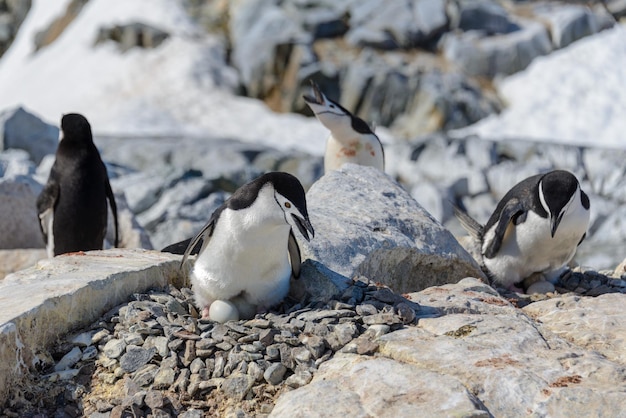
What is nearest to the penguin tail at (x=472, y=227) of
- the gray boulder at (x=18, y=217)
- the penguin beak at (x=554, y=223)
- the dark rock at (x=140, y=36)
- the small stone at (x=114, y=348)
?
the penguin beak at (x=554, y=223)

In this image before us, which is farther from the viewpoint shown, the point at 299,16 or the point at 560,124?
the point at 299,16

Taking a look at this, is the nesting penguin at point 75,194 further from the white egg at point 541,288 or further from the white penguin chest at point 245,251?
the white egg at point 541,288

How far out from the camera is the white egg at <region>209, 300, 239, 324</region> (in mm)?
4574

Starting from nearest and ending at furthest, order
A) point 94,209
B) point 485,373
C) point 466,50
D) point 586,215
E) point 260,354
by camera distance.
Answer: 1. point 485,373
2. point 260,354
3. point 586,215
4. point 94,209
5. point 466,50

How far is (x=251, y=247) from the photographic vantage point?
4566 mm

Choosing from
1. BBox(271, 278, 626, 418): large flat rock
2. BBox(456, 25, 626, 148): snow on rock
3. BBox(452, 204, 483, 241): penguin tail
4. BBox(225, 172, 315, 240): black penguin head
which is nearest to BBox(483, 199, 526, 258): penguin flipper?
BBox(452, 204, 483, 241): penguin tail

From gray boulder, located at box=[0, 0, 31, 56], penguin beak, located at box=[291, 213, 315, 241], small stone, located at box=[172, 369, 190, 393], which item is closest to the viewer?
small stone, located at box=[172, 369, 190, 393]

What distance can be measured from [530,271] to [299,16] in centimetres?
2057

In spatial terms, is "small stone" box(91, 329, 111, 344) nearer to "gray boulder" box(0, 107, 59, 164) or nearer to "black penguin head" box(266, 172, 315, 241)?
"black penguin head" box(266, 172, 315, 241)

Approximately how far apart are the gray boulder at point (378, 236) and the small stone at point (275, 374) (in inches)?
43.9

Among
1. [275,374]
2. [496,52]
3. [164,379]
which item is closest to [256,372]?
[275,374]

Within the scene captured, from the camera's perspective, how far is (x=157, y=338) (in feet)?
14.0

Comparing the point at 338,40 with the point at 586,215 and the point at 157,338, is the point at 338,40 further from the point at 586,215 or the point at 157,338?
the point at 157,338

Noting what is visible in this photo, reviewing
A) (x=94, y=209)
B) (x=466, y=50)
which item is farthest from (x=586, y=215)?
(x=466, y=50)
